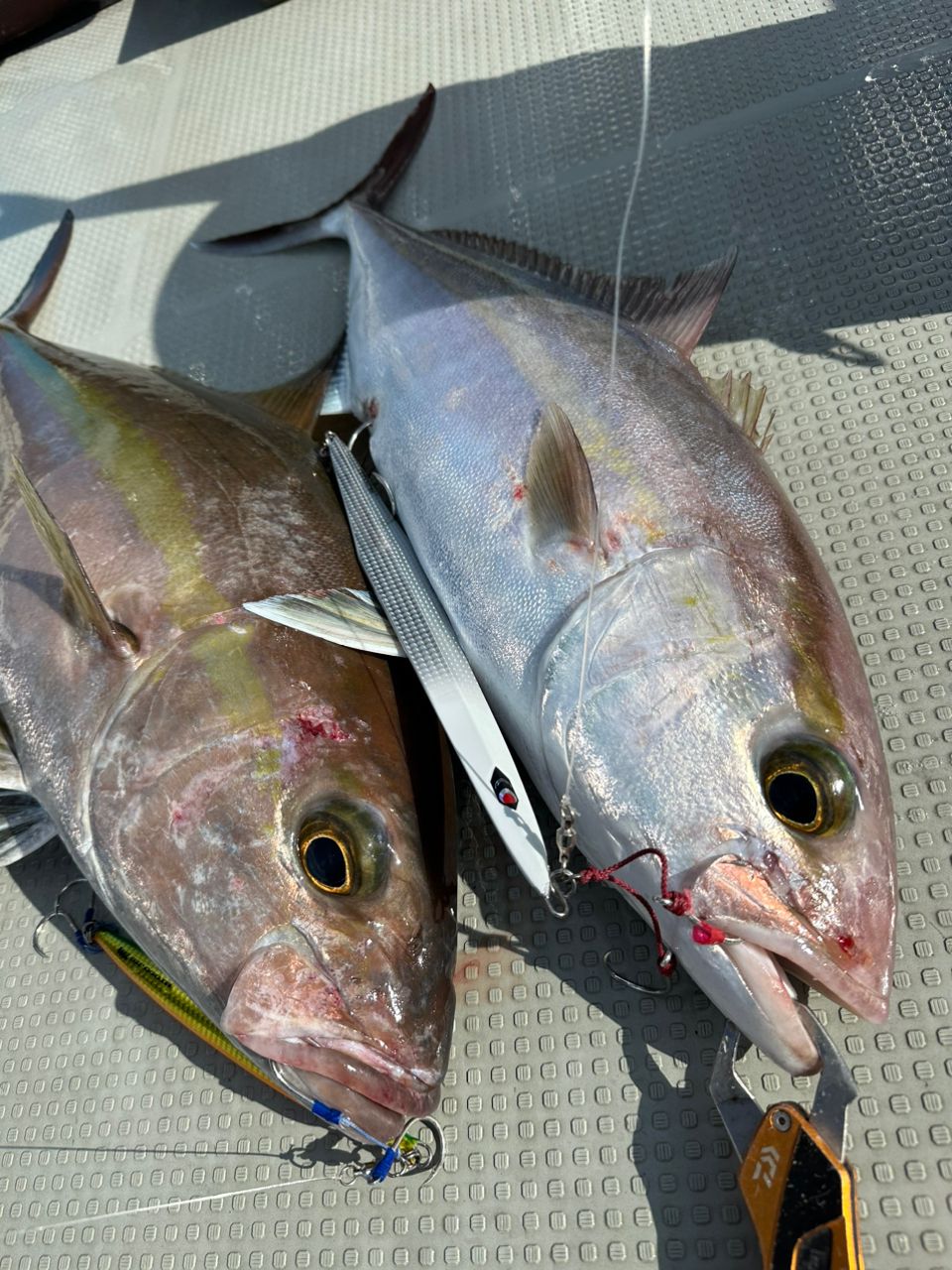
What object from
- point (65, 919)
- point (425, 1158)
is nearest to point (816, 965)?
point (425, 1158)

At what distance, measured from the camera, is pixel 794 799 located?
1.30 meters

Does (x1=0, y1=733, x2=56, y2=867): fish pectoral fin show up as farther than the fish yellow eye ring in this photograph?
Yes

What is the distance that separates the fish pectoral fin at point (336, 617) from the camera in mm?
1614

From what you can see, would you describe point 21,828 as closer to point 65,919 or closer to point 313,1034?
point 65,919

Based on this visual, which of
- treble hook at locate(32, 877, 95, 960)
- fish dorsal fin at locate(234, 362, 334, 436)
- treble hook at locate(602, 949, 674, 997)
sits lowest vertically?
treble hook at locate(602, 949, 674, 997)

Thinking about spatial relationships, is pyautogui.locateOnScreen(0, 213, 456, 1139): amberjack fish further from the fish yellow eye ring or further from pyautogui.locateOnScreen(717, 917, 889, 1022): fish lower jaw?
pyautogui.locateOnScreen(717, 917, 889, 1022): fish lower jaw

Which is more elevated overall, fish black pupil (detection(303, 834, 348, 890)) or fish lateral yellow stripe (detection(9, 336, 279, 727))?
fish lateral yellow stripe (detection(9, 336, 279, 727))

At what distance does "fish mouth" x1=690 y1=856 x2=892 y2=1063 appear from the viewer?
1.20 m

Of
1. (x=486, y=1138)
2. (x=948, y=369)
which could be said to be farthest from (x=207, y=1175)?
(x=948, y=369)

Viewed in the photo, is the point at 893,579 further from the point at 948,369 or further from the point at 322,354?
the point at 322,354

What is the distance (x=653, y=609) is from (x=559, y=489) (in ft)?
0.99

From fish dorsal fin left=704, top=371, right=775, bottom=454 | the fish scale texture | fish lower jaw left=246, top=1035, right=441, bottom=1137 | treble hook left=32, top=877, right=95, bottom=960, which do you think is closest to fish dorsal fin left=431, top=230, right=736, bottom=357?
fish dorsal fin left=704, top=371, right=775, bottom=454

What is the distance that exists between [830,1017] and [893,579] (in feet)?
3.10

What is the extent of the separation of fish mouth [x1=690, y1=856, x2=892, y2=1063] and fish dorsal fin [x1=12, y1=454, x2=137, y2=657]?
1.14m
